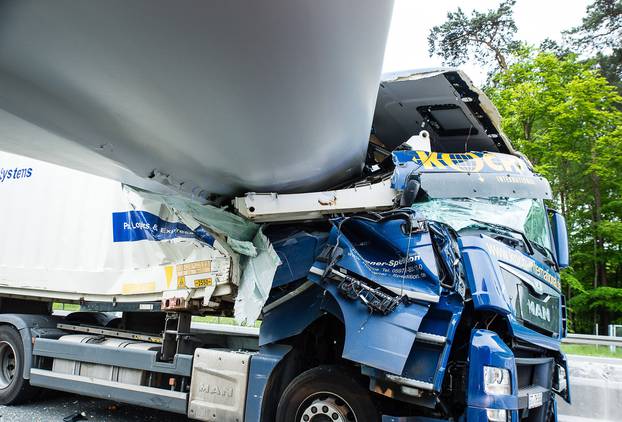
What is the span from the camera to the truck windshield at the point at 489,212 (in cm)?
423

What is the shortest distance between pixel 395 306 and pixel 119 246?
348 centimetres

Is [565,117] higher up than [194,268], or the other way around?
[565,117]

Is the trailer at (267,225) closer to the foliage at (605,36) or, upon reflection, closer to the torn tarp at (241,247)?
the torn tarp at (241,247)

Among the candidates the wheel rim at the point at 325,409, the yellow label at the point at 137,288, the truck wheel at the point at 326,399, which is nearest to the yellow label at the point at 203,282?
the yellow label at the point at 137,288

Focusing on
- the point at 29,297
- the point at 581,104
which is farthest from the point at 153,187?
the point at 581,104

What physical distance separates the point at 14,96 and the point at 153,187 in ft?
5.44

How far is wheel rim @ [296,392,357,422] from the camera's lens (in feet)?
13.3

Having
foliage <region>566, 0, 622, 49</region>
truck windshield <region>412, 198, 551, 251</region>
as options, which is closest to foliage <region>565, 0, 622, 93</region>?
foliage <region>566, 0, 622, 49</region>

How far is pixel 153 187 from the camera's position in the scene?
396cm

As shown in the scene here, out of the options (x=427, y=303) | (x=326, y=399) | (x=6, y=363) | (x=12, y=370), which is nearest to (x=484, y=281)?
(x=427, y=303)

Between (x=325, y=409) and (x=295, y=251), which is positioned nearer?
(x=325, y=409)

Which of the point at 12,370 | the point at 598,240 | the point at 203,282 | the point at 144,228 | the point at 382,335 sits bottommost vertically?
the point at 12,370

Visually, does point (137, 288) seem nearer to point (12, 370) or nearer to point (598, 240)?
point (12, 370)

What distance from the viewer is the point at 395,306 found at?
3803 millimetres
